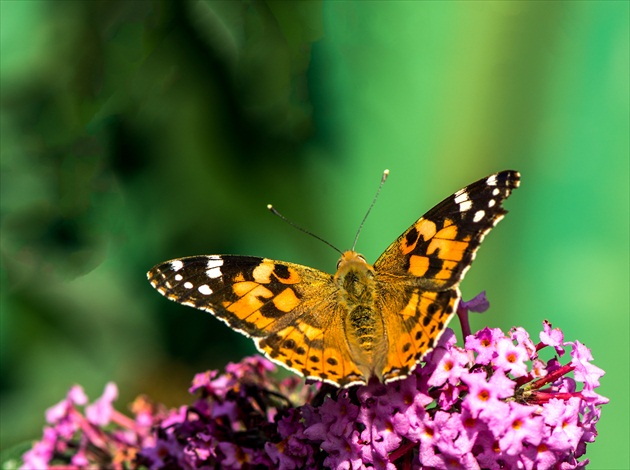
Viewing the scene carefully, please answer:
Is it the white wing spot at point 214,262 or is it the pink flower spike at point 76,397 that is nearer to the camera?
the white wing spot at point 214,262

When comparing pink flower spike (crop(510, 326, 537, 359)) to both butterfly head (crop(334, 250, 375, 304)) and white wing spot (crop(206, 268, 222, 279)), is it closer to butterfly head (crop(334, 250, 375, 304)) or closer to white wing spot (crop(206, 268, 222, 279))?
butterfly head (crop(334, 250, 375, 304))

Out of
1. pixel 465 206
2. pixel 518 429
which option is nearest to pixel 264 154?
pixel 465 206

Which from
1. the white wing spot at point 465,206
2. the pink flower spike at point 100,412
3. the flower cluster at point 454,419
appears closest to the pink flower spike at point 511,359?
the flower cluster at point 454,419

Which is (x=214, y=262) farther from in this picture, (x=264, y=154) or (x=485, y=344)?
(x=264, y=154)

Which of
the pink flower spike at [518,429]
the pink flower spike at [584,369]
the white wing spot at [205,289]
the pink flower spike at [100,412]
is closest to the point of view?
Answer: the pink flower spike at [518,429]

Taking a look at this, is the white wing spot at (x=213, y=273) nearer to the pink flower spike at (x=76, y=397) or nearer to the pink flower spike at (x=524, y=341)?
the pink flower spike at (x=524, y=341)

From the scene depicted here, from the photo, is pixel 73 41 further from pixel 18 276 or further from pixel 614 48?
pixel 614 48

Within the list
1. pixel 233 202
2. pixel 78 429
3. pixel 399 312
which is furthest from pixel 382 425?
pixel 233 202
